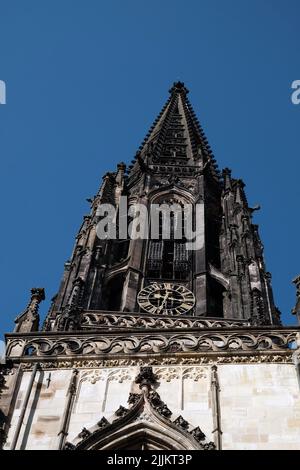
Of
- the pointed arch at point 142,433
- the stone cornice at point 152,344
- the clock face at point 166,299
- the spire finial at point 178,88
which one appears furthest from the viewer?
the spire finial at point 178,88

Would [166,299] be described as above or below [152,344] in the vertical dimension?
above

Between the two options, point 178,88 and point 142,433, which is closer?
point 142,433

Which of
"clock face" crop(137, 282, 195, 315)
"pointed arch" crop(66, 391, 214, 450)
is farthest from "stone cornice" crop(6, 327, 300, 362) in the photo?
"clock face" crop(137, 282, 195, 315)

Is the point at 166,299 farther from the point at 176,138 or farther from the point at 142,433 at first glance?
the point at 176,138

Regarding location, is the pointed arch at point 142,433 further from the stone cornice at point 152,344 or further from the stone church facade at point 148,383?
the stone cornice at point 152,344

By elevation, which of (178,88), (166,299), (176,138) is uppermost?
(178,88)

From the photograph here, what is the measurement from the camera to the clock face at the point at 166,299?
21.3 m

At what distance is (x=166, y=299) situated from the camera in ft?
72.2

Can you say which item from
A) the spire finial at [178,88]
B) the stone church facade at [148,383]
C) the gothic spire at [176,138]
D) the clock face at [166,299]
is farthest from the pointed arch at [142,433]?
the spire finial at [178,88]

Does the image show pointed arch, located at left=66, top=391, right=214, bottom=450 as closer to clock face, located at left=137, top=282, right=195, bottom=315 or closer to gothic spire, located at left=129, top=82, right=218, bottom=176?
clock face, located at left=137, top=282, right=195, bottom=315

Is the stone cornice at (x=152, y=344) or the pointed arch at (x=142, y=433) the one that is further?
the stone cornice at (x=152, y=344)

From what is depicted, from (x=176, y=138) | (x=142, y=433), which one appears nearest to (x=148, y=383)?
(x=142, y=433)

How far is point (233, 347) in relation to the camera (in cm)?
1335
